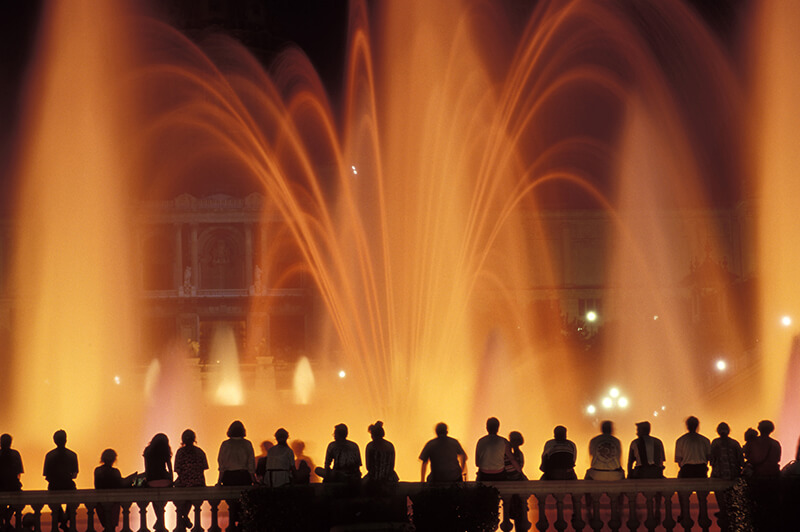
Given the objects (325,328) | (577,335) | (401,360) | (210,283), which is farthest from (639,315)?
(401,360)

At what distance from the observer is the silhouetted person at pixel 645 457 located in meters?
12.6

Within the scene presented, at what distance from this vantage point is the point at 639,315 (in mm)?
55906

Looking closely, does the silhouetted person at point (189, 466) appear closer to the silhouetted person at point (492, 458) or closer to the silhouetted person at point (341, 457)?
the silhouetted person at point (341, 457)

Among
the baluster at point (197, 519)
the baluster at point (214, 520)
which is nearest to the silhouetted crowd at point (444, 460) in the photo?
the baluster at point (214, 520)

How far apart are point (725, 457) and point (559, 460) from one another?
1.73 m

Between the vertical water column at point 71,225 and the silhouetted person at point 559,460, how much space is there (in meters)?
13.4

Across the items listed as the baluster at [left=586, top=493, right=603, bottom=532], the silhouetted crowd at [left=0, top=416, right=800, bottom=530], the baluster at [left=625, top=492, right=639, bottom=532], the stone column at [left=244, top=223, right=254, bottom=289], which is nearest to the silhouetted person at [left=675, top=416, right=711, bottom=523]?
the silhouetted crowd at [left=0, top=416, right=800, bottom=530]

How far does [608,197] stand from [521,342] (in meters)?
28.1

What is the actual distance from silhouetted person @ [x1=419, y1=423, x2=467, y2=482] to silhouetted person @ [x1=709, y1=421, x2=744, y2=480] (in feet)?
8.79

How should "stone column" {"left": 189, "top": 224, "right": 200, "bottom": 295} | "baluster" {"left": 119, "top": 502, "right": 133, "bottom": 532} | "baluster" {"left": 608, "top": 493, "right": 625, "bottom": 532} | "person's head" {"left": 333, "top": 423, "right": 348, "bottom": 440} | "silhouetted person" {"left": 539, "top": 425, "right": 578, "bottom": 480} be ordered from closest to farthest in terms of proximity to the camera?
1. "baluster" {"left": 119, "top": 502, "right": 133, "bottom": 532}
2. "baluster" {"left": 608, "top": 493, "right": 625, "bottom": 532}
3. "person's head" {"left": 333, "top": 423, "right": 348, "bottom": 440}
4. "silhouetted person" {"left": 539, "top": 425, "right": 578, "bottom": 480}
5. "stone column" {"left": 189, "top": 224, "right": 200, "bottom": 295}

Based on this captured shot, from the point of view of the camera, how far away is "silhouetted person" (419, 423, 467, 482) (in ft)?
39.8

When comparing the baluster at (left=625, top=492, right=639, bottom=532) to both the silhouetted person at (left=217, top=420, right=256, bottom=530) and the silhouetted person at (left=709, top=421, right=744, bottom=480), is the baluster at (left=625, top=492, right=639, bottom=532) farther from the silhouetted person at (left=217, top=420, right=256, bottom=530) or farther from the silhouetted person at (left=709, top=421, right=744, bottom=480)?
the silhouetted person at (left=217, top=420, right=256, bottom=530)

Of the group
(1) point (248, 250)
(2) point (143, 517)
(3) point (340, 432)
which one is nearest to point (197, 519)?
(2) point (143, 517)

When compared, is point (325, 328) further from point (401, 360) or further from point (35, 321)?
point (401, 360)
